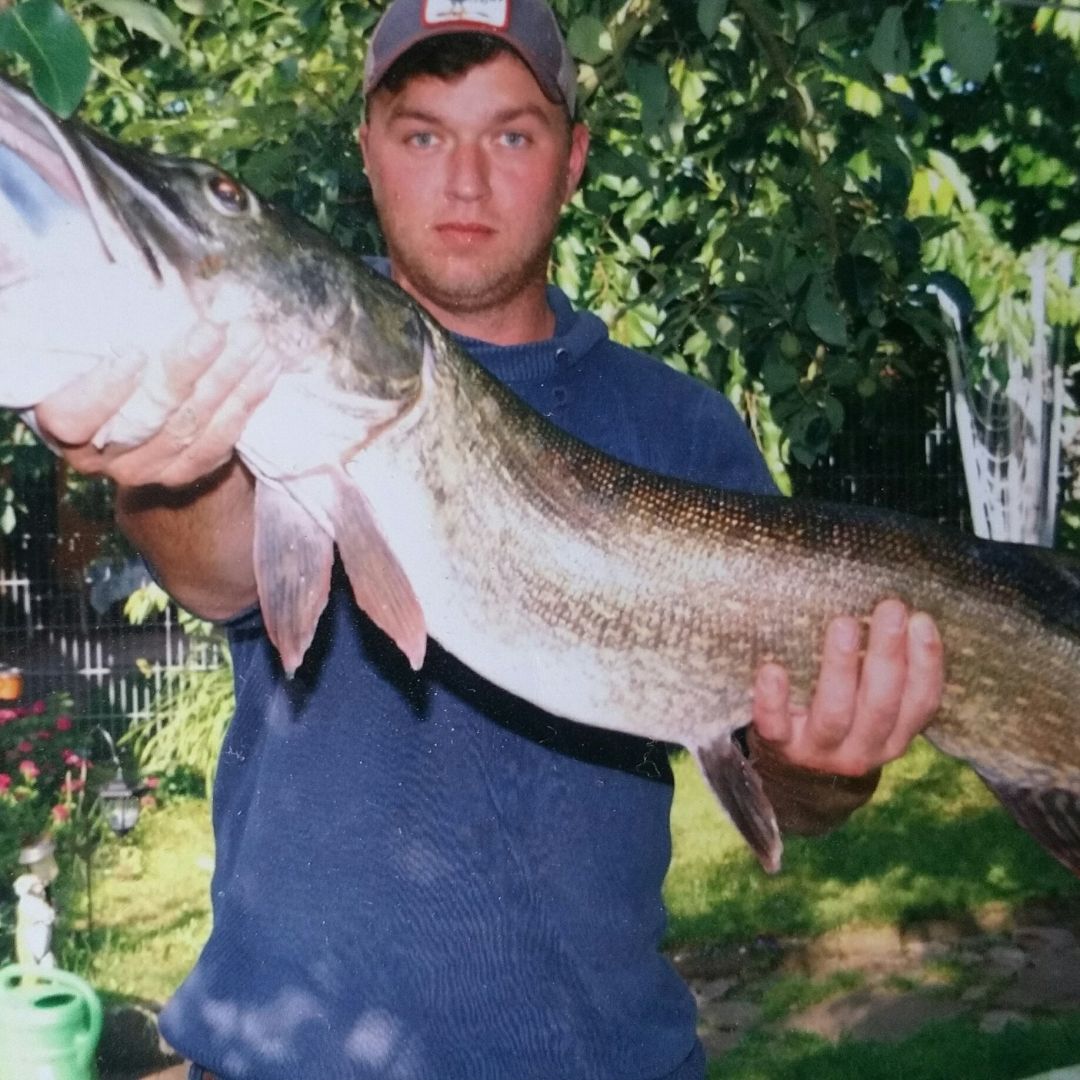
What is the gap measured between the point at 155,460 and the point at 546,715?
0.77 m

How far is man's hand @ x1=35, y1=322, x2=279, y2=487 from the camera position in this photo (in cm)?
157

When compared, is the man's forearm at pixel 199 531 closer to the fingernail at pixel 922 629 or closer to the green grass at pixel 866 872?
the fingernail at pixel 922 629

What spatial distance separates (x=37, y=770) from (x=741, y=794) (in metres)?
5.34

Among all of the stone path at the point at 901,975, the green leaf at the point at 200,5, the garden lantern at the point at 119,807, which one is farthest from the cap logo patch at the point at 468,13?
the garden lantern at the point at 119,807

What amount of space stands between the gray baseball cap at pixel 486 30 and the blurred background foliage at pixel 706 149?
0.29 m

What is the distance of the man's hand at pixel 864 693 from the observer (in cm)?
202

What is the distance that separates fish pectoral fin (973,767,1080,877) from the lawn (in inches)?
105

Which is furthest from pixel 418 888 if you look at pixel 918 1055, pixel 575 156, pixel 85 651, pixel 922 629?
pixel 85 651

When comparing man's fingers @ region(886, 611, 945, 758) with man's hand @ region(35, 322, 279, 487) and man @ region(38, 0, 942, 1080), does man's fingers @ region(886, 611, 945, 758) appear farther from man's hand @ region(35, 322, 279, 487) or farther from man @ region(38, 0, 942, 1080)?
man's hand @ region(35, 322, 279, 487)

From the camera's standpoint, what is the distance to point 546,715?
2.13m

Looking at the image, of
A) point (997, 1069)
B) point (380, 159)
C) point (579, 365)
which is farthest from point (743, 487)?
point (997, 1069)

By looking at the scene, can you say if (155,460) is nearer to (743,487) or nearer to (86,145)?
(86,145)

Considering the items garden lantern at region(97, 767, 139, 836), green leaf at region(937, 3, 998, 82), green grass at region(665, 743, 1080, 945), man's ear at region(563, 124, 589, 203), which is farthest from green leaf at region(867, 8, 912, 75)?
garden lantern at region(97, 767, 139, 836)

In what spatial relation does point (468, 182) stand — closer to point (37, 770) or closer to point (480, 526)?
point (480, 526)
